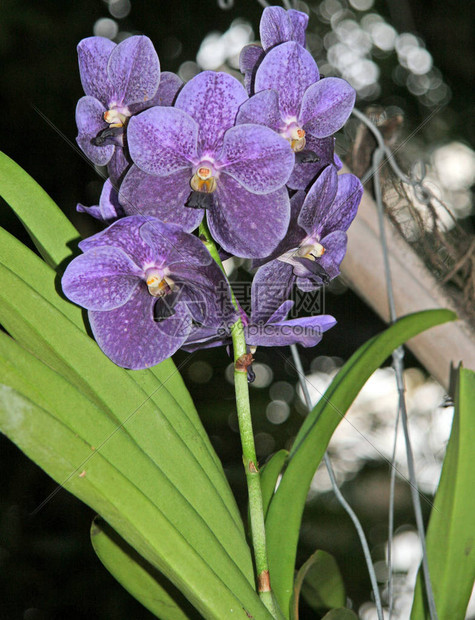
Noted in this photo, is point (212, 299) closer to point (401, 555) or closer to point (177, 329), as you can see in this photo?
point (177, 329)

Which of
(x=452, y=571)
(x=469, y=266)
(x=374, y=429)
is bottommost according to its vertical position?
(x=374, y=429)

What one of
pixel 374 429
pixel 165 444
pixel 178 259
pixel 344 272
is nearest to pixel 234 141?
pixel 178 259

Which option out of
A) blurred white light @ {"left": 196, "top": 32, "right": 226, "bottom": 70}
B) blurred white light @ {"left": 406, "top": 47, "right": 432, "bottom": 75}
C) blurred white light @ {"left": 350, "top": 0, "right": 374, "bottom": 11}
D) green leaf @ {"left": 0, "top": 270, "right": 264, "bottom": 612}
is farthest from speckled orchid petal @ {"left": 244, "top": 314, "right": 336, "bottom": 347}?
blurred white light @ {"left": 350, "top": 0, "right": 374, "bottom": 11}

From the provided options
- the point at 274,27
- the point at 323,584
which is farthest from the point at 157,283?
the point at 323,584

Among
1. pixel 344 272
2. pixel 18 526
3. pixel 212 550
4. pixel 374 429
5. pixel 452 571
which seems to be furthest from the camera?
pixel 374 429

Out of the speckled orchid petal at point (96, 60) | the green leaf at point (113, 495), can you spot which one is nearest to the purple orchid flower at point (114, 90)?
the speckled orchid petal at point (96, 60)

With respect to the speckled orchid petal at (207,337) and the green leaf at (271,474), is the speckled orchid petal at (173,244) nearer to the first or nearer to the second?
the speckled orchid petal at (207,337)
